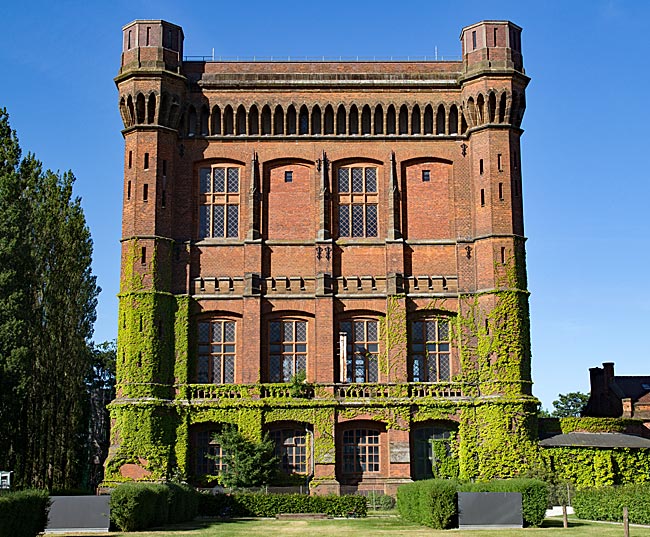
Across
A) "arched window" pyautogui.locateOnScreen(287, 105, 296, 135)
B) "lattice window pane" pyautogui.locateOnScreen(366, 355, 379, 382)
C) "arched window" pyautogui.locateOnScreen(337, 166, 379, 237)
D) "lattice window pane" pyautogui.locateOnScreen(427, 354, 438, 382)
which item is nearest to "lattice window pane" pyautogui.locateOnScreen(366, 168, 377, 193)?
"arched window" pyautogui.locateOnScreen(337, 166, 379, 237)

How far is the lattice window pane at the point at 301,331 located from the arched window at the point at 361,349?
1.62 metres

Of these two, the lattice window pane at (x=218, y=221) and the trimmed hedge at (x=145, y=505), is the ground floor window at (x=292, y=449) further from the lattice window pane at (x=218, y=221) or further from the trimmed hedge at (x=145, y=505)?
the lattice window pane at (x=218, y=221)

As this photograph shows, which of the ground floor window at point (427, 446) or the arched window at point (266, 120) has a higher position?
the arched window at point (266, 120)

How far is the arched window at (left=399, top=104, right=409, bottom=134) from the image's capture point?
4419cm

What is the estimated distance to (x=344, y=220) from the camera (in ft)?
144

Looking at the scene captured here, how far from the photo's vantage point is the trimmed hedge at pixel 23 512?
20.8m

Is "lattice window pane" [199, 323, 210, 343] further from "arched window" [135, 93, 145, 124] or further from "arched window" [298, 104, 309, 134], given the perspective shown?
"arched window" [298, 104, 309, 134]

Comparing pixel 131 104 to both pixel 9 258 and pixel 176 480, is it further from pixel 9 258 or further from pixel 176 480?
pixel 176 480

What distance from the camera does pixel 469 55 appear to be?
44.0m

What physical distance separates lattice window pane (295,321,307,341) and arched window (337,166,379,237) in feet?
14.9

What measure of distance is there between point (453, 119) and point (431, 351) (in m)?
10.8

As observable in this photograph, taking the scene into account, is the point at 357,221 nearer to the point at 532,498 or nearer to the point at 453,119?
the point at 453,119

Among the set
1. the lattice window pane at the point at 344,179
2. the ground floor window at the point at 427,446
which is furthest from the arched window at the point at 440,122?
the ground floor window at the point at 427,446

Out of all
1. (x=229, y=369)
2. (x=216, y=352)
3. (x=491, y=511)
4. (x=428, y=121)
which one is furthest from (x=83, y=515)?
(x=428, y=121)
